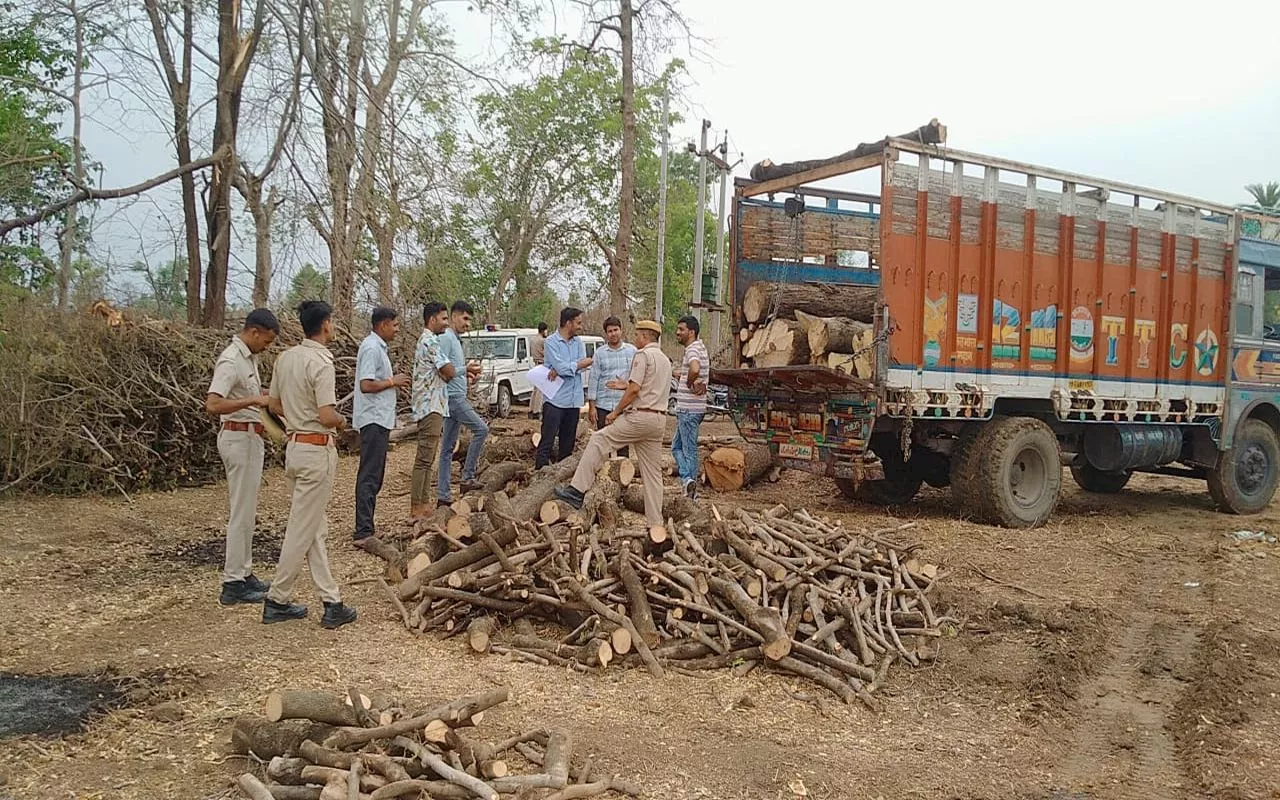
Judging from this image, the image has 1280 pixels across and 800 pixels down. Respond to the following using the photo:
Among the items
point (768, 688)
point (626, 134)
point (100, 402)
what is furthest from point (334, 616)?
point (626, 134)

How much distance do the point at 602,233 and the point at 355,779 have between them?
2537 cm

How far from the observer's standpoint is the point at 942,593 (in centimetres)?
632

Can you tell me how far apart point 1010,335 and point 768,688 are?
516cm

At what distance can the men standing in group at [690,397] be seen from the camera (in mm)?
8773

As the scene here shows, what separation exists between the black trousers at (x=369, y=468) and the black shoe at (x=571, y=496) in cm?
135

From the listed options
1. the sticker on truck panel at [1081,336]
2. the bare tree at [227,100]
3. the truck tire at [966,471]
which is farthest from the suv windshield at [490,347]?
the sticker on truck panel at [1081,336]

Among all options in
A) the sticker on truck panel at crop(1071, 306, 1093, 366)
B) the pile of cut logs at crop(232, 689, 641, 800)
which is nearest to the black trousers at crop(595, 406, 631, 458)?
the sticker on truck panel at crop(1071, 306, 1093, 366)

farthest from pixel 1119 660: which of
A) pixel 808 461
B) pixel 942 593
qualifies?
pixel 808 461

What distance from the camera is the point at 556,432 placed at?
9211 mm

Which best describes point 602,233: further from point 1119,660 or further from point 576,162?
point 1119,660

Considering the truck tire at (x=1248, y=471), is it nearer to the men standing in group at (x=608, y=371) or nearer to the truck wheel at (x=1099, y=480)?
the truck wheel at (x=1099, y=480)

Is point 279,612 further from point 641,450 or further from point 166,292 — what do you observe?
point 166,292

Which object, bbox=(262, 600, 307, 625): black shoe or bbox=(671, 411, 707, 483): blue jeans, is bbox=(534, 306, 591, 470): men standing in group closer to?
bbox=(671, 411, 707, 483): blue jeans

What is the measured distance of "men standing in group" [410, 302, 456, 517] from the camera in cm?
768
